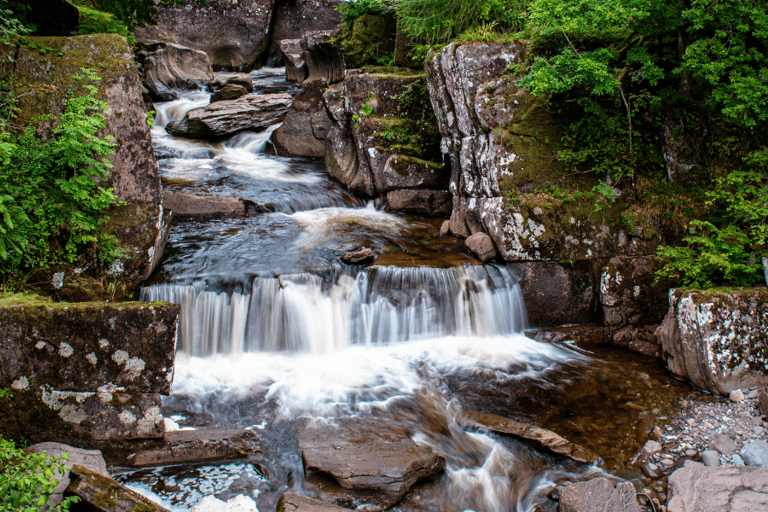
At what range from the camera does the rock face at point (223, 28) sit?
21188mm

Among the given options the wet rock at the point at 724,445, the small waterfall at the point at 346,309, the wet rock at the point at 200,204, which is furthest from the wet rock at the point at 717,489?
the wet rock at the point at 200,204

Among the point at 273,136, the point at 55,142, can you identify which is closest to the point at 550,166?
the point at 55,142

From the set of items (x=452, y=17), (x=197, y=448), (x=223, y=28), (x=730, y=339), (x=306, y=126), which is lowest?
(x=197, y=448)

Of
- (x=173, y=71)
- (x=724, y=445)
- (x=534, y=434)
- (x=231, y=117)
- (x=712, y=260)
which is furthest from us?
(x=173, y=71)

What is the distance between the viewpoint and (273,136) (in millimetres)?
13719

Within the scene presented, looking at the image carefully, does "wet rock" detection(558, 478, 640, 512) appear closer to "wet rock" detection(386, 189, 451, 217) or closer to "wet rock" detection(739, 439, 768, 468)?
"wet rock" detection(739, 439, 768, 468)

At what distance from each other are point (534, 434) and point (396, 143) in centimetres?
721

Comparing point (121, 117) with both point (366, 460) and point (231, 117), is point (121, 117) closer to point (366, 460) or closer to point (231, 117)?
point (366, 460)

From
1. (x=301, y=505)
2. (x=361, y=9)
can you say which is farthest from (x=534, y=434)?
(x=361, y=9)

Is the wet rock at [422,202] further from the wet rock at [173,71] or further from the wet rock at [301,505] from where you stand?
the wet rock at [173,71]

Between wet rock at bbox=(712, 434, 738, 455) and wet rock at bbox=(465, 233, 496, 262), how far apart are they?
4.04 metres

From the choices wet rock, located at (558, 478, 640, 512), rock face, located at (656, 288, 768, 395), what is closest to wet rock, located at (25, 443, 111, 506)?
wet rock, located at (558, 478, 640, 512)

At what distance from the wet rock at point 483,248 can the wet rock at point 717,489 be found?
4.25m

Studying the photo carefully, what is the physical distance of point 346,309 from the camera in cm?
714
